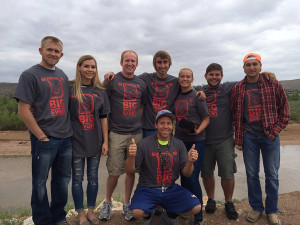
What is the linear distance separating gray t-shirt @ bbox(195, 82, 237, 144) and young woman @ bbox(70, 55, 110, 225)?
5.08 ft

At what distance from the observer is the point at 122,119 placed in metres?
3.88

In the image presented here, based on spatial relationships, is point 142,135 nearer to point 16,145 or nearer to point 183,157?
point 183,157

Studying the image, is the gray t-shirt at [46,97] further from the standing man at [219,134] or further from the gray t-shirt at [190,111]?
the standing man at [219,134]

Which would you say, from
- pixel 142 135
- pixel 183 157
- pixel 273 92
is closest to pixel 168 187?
pixel 183 157

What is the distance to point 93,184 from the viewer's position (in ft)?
12.1

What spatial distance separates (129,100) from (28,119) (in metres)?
1.40

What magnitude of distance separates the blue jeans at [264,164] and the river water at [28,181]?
93.6 inches

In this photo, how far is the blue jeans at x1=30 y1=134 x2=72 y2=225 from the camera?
3197 millimetres

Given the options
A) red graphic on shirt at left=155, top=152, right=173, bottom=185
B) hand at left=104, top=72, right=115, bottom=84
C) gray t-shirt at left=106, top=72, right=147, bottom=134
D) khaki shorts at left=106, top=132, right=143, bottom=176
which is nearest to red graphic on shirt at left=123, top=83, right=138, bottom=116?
gray t-shirt at left=106, top=72, right=147, bottom=134

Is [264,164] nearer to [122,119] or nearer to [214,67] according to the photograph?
[214,67]

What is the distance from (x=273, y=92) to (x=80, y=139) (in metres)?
2.79

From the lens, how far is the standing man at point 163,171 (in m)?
3.40

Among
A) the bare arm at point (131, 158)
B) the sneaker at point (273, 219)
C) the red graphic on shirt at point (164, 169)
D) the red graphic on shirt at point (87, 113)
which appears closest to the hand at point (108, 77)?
the red graphic on shirt at point (87, 113)

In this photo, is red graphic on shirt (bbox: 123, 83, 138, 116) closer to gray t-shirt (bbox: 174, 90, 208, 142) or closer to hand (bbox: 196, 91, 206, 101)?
gray t-shirt (bbox: 174, 90, 208, 142)
